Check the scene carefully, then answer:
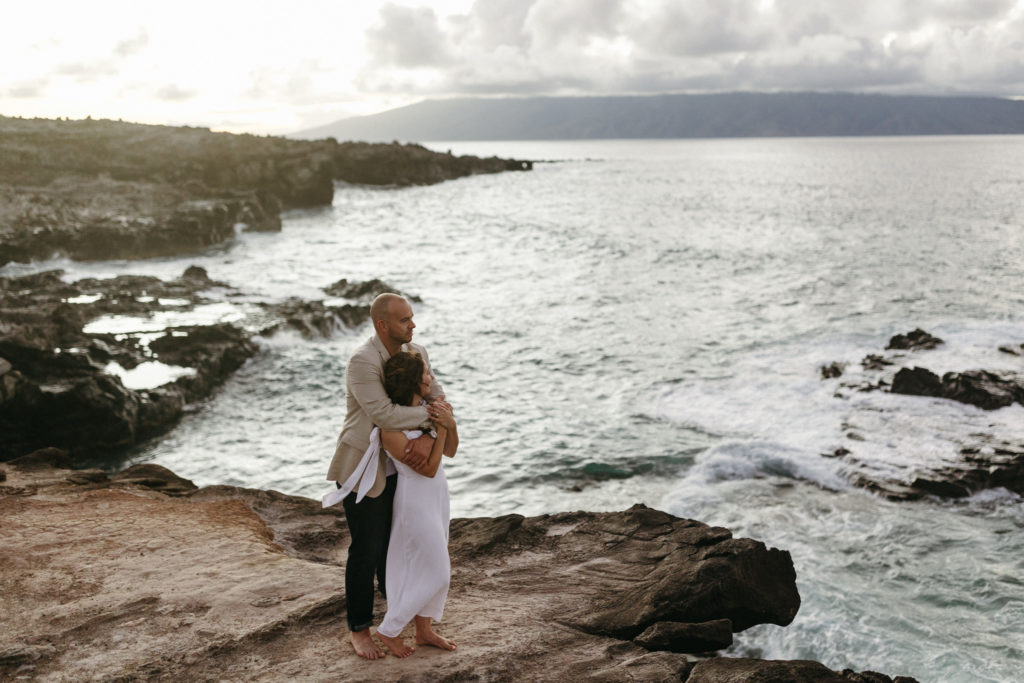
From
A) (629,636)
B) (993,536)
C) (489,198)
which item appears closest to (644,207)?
(489,198)

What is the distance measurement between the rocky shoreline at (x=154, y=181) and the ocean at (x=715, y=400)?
2.32 m

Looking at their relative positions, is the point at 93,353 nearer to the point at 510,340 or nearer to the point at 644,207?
the point at 510,340

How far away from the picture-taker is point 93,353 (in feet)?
54.9

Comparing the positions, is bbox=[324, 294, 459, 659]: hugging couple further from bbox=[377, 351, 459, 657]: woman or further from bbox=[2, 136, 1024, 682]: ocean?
bbox=[2, 136, 1024, 682]: ocean

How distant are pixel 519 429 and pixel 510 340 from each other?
7.73 meters

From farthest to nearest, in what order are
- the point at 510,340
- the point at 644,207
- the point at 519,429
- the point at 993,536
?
the point at 644,207 < the point at 510,340 < the point at 519,429 < the point at 993,536

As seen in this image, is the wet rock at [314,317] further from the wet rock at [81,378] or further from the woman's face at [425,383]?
the woman's face at [425,383]

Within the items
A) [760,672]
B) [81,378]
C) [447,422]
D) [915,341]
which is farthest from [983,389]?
[81,378]

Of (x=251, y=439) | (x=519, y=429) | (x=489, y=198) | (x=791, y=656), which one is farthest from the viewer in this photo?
(x=489, y=198)

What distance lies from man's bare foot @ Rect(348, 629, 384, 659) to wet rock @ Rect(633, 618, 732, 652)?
2.20 m

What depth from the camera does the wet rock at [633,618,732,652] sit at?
6.07 metres

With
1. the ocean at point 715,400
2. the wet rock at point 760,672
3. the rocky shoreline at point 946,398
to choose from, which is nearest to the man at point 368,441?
the wet rock at point 760,672

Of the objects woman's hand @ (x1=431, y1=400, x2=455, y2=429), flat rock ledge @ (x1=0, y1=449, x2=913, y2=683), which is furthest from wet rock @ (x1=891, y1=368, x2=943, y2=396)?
woman's hand @ (x1=431, y1=400, x2=455, y2=429)

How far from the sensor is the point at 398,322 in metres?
4.95
